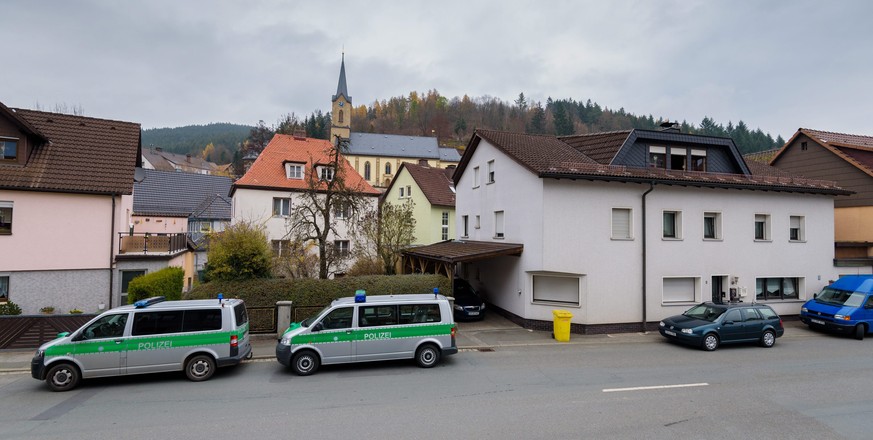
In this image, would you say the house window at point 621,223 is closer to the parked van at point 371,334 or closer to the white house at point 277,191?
the parked van at point 371,334

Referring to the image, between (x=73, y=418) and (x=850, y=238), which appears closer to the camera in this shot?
(x=73, y=418)

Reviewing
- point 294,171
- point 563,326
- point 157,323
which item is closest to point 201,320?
point 157,323

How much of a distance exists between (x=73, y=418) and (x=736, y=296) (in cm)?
2181

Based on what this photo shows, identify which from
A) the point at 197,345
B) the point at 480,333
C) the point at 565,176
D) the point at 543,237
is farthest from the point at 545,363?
the point at 197,345

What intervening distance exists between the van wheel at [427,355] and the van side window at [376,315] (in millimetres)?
1079

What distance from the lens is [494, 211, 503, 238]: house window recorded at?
66.0ft

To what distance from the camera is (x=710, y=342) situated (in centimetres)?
1381

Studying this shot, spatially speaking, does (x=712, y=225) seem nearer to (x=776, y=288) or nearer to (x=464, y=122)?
(x=776, y=288)

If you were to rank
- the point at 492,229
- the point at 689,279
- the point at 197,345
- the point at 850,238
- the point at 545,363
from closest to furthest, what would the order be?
1. the point at 197,345
2. the point at 545,363
3. the point at 689,279
4. the point at 492,229
5. the point at 850,238

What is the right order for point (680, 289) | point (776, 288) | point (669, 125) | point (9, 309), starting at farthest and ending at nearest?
point (669, 125) < point (776, 288) < point (680, 289) < point (9, 309)

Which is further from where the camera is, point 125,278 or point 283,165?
point 283,165

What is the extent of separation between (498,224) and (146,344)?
1475cm

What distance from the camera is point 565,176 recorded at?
15.8 meters

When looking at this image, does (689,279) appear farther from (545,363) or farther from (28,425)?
(28,425)
